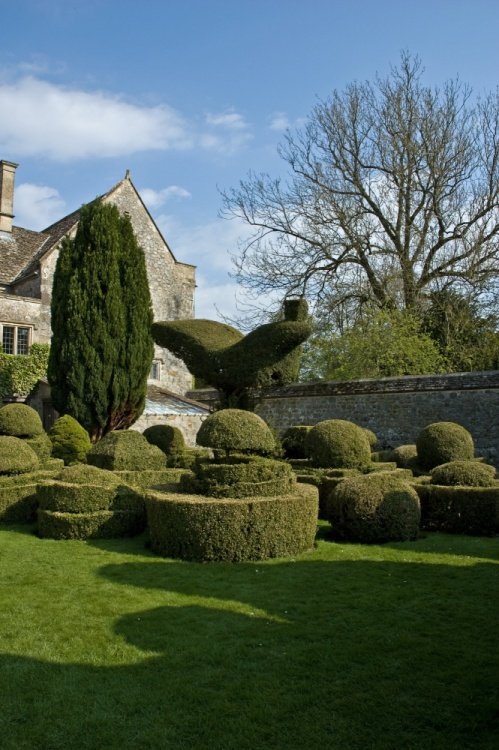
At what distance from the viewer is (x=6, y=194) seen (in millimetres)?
27344

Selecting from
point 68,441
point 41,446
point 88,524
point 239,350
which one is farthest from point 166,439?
point 88,524

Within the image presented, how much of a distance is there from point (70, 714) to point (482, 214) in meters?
24.8

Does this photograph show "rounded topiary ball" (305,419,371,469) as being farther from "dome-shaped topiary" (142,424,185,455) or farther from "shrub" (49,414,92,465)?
"shrub" (49,414,92,465)

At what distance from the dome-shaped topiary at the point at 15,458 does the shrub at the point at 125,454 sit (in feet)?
4.39

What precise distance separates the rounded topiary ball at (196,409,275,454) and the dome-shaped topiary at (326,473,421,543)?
151cm

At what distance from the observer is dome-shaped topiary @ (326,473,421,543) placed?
9.73m

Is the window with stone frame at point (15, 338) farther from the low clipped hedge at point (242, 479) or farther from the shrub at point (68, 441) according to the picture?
the low clipped hedge at point (242, 479)

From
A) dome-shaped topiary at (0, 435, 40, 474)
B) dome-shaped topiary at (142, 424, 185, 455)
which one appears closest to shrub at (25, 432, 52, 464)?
dome-shaped topiary at (0, 435, 40, 474)

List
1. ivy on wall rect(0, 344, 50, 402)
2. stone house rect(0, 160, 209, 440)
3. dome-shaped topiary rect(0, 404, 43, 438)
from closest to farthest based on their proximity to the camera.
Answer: dome-shaped topiary rect(0, 404, 43, 438) < ivy on wall rect(0, 344, 50, 402) < stone house rect(0, 160, 209, 440)

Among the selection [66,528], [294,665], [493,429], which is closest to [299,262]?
[493,429]

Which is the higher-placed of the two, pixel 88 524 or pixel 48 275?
pixel 48 275

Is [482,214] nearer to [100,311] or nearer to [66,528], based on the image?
[100,311]

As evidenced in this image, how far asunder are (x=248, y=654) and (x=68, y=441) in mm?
11702

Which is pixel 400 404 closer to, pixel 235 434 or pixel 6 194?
pixel 235 434
